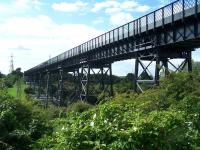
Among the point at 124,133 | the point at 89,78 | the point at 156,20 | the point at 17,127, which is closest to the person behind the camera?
the point at 124,133

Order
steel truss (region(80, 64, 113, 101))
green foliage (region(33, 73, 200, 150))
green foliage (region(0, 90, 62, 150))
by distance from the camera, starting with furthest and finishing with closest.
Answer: steel truss (region(80, 64, 113, 101)) → green foliage (region(0, 90, 62, 150)) → green foliage (region(33, 73, 200, 150))

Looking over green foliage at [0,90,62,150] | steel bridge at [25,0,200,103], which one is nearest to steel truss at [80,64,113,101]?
steel bridge at [25,0,200,103]

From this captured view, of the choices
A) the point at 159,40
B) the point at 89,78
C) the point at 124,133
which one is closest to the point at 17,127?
the point at 124,133

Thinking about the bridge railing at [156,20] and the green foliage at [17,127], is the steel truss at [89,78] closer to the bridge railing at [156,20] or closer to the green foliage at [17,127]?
the bridge railing at [156,20]

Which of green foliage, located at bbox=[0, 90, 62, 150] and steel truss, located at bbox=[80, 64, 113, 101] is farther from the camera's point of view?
steel truss, located at bbox=[80, 64, 113, 101]

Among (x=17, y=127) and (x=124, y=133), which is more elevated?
(x=124, y=133)

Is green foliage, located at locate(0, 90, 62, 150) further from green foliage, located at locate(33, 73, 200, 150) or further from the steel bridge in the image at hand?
the steel bridge

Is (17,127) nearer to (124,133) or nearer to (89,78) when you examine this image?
(124,133)

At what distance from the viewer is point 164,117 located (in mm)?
7332

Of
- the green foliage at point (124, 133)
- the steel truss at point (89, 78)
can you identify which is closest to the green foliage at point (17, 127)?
the green foliage at point (124, 133)

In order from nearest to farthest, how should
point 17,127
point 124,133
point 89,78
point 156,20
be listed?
1. point 124,133
2. point 17,127
3. point 156,20
4. point 89,78

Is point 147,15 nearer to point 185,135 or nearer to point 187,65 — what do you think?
point 187,65

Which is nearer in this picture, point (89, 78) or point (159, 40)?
point (159, 40)

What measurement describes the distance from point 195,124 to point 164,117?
4.26 metres
